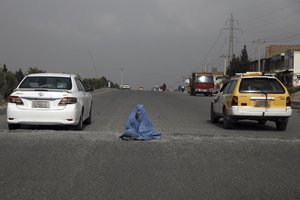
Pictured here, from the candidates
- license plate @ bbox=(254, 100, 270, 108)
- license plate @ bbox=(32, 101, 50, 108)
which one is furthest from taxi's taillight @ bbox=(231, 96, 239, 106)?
license plate @ bbox=(32, 101, 50, 108)

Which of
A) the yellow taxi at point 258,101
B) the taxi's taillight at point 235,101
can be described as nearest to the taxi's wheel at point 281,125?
the yellow taxi at point 258,101

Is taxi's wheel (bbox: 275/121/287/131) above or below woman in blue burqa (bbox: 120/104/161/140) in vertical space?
below

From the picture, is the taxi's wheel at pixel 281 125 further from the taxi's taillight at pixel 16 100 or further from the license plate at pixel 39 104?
the taxi's taillight at pixel 16 100

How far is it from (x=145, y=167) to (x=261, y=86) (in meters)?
7.88

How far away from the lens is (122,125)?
1633 centimetres

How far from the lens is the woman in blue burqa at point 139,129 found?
11758 mm

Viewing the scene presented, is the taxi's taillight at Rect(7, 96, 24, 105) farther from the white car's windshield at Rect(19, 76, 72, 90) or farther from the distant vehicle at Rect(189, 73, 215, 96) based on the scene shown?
the distant vehicle at Rect(189, 73, 215, 96)

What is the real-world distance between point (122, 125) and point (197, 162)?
740 cm

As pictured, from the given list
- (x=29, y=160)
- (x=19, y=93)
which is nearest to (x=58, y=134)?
(x=19, y=93)

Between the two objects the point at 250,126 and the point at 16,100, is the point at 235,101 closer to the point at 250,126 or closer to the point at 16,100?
the point at 250,126

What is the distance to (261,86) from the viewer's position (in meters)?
15.5

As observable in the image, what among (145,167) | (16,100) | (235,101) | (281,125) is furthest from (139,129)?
(281,125)

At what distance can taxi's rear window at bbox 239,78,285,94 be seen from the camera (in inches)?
603

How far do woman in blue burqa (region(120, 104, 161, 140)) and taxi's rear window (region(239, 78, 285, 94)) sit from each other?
4296mm
